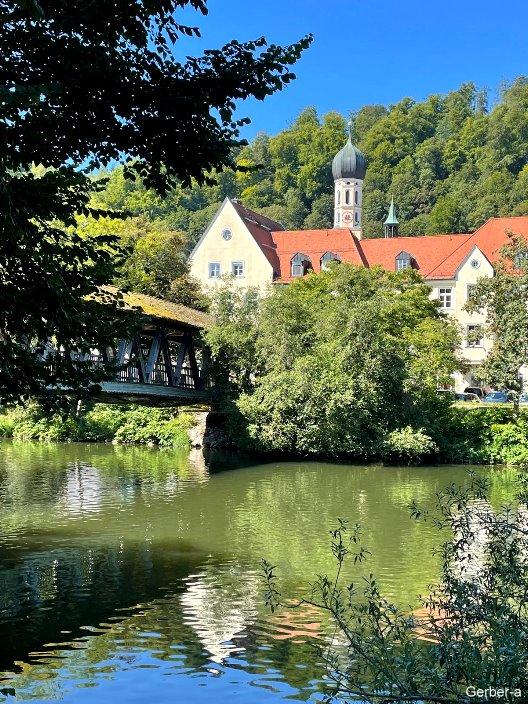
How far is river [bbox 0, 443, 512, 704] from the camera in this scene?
9391 millimetres

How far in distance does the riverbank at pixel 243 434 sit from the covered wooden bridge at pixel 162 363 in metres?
1.65

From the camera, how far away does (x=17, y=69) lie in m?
8.06

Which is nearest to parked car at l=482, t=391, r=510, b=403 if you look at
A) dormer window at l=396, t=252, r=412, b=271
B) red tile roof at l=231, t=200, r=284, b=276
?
dormer window at l=396, t=252, r=412, b=271

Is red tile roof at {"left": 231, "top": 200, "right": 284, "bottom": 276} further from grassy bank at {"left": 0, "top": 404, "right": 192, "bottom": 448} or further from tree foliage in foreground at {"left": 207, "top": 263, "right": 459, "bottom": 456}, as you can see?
grassy bank at {"left": 0, "top": 404, "right": 192, "bottom": 448}

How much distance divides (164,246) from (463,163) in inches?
2472

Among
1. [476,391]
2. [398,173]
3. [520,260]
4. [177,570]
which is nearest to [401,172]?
[398,173]

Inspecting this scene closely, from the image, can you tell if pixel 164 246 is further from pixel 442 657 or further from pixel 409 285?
pixel 442 657

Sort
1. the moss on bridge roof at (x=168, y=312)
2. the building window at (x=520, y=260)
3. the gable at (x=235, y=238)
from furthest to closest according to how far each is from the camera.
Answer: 1. the gable at (x=235, y=238)
2. the building window at (x=520, y=260)
3. the moss on bridge roof at (x=168, y=312)

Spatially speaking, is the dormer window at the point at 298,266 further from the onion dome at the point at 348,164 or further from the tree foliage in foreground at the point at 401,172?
the tree foliage in foreground at the point at 401,172

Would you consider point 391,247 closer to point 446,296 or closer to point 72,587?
point 446,296

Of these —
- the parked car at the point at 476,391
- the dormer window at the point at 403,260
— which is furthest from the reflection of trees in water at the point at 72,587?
the dormer window at the point at 403,260

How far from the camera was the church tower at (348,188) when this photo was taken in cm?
7612

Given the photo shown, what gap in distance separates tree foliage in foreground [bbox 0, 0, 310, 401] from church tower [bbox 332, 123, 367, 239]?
67890 mm

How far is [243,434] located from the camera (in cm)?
3356
